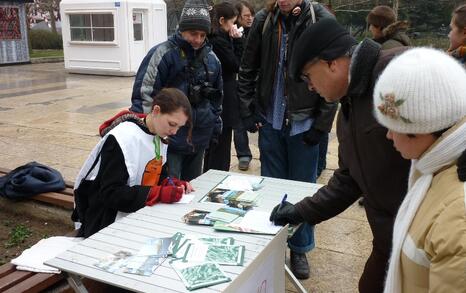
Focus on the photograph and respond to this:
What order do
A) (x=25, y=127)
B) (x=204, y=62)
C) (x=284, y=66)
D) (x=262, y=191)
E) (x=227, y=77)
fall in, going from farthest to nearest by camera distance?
(x=25, y=127) < (x=227, y=77) < (x=204, y=62) < (x=284, y=66) < (x=262, y=191)

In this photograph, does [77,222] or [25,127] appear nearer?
[77,222]

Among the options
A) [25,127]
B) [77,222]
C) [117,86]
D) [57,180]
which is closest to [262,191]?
[77,222]

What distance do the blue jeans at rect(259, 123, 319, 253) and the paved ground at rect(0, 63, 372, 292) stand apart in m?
0.27

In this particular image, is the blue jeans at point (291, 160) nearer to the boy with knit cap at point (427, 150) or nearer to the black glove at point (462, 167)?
the boy with knit cap at point (427, 150)

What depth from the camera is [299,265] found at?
122 inches

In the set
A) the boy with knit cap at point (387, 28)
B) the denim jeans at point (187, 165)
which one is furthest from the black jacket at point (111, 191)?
the boy with knit cap at point (387, 28)

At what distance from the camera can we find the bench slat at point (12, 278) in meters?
2.28

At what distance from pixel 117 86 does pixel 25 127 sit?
485 cm

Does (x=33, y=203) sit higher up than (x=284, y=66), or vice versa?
(x=284, y=66)

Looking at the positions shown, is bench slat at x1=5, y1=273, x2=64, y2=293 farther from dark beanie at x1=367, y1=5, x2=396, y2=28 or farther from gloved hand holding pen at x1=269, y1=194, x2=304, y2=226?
dark beanie at x1=367, y1=5, x2=396, y2=28

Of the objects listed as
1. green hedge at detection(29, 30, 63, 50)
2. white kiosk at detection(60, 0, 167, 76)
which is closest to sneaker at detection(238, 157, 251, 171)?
white kiosk at detection(60, 0, 167, 76)

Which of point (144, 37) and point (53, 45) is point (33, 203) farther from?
point (53, 45)

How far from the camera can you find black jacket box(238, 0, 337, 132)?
117 inches

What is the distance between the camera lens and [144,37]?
1394 centimetres
